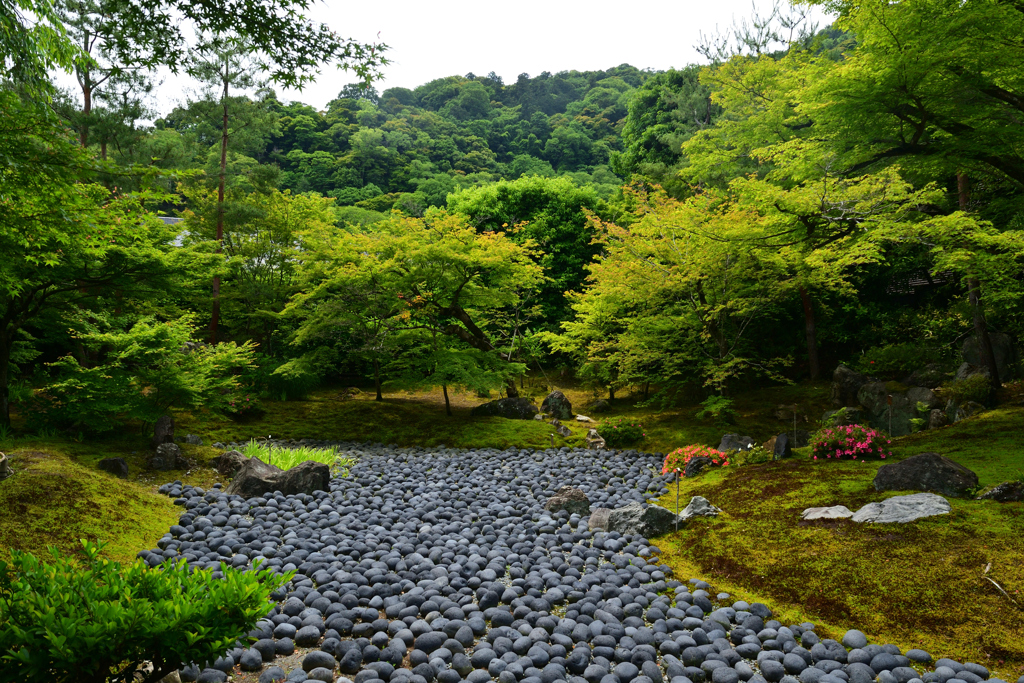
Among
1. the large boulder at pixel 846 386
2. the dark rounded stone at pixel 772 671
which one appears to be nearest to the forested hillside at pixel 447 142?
the large boulder at pixel 846 386

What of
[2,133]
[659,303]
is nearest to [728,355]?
[659,303]

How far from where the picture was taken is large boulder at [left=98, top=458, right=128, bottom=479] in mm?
6418

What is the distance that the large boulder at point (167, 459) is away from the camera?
6918 mm

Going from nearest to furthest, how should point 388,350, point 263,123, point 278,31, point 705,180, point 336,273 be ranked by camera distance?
point 278,31, point 336,273, point 388,350, point 263,123, point 705,180

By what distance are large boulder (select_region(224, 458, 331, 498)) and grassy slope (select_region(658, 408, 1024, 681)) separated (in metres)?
4.00

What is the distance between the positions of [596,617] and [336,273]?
870cm

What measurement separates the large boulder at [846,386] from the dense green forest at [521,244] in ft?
3.24

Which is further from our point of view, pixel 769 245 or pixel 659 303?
pixel 659 303

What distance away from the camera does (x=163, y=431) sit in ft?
25.0

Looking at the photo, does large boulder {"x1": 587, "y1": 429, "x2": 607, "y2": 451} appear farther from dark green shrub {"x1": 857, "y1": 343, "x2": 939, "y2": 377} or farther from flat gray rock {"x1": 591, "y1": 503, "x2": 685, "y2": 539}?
dark green shrub {"x1": 857, "y1": 343, "x2": 939, "y2": 377}

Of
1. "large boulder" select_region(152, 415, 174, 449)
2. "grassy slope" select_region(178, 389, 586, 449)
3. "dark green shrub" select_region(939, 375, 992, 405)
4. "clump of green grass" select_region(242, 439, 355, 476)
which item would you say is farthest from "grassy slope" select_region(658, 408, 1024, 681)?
"large boulder" select_region(152, 415, 174, 449)

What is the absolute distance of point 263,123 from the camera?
44.0 ft

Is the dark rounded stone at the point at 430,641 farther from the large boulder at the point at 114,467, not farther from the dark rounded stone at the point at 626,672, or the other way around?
the large boulder at the point at 114,467

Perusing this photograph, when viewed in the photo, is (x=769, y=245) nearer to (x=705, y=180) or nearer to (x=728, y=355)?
(x=728, y=355)
